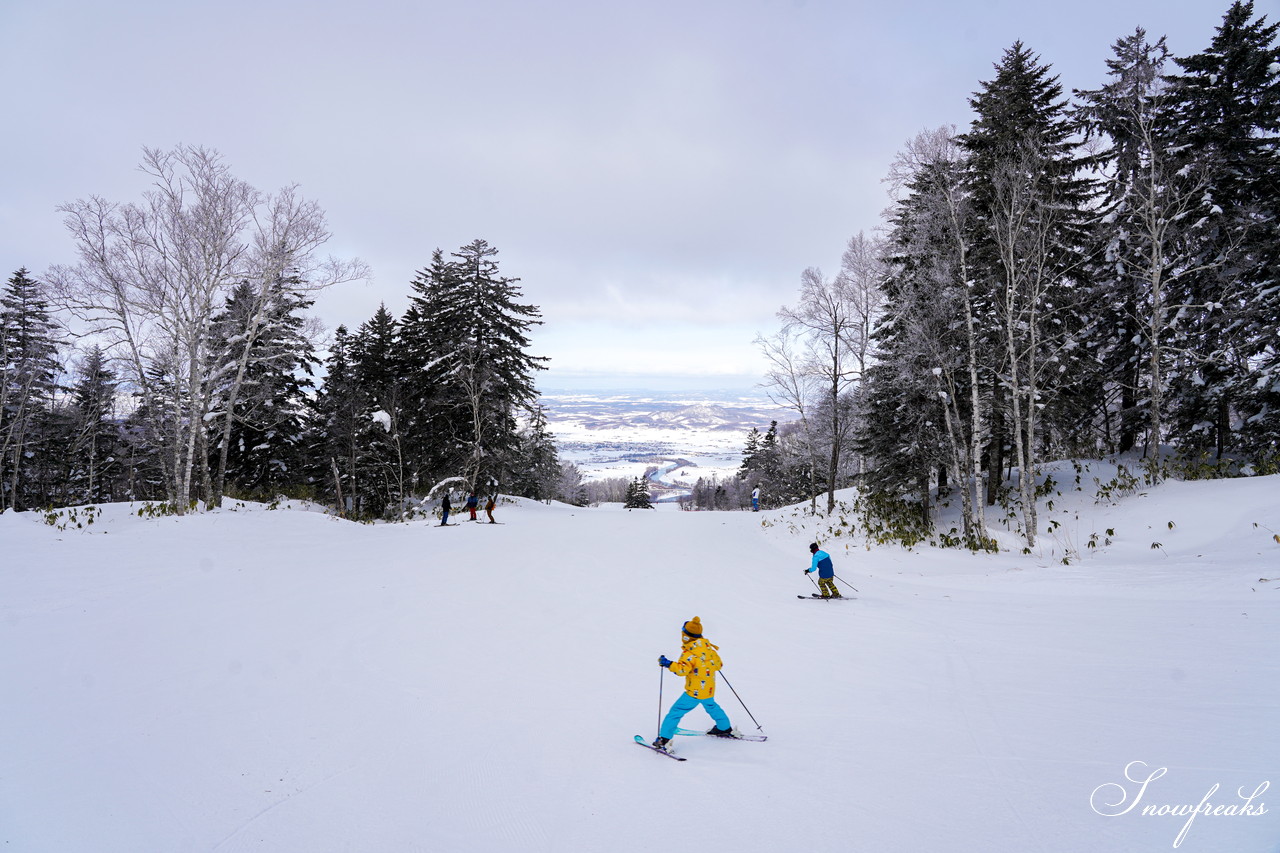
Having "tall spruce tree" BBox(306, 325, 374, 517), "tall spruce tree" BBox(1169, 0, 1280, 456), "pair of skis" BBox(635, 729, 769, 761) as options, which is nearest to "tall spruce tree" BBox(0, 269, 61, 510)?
"tall spruce tree" BBox(306, 325, 374, 517)

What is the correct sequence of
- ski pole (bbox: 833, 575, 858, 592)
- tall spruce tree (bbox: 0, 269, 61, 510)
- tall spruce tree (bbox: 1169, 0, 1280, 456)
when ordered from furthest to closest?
tall spruce tree (bbox: 0, 269, 61, 510) → tall spruce tree (bbox: 1169, 0, 1280, 456) → ski pole (bbox: 833, 575, 858, 592)

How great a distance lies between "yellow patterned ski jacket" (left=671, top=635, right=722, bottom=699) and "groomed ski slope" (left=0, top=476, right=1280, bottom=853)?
608mm

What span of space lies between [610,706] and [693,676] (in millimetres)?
1488

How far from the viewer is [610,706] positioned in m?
5.79

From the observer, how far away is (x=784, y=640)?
8039mm

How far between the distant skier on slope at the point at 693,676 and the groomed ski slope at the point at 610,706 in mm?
279

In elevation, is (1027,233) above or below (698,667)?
above

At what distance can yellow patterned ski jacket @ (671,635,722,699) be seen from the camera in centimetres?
483

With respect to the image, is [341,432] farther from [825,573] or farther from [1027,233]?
[1027,233]

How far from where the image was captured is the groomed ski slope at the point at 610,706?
12.1 ft

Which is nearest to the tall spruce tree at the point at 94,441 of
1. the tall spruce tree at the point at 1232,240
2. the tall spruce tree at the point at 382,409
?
the tall spruce tree at the point at 382,409

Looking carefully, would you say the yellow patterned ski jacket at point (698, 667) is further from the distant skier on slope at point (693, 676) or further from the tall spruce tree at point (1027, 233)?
the tall spruce tree at point (1027, 233)

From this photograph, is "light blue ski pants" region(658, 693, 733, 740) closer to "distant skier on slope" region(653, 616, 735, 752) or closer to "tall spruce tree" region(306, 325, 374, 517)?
"distant skier on slope" region(653, 616, 735, 752)

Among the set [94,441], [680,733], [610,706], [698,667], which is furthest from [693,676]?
[94,441]
